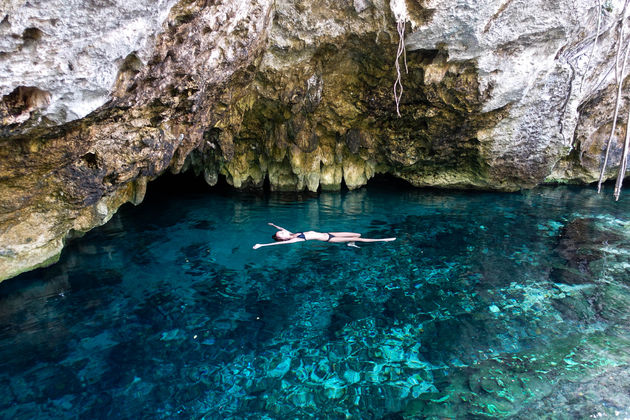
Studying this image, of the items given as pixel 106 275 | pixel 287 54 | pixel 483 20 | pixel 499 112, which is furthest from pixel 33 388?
pixel 499 112

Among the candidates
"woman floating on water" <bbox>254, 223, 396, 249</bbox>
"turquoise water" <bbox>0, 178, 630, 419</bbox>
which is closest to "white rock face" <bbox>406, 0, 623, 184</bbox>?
"turquoise water" <bbox>0, 178, 630, 419</bbox>

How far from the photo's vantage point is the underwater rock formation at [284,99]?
4840 millimetres

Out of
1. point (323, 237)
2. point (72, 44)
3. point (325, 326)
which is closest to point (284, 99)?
point (323, 237)

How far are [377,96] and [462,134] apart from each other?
9.60 ft

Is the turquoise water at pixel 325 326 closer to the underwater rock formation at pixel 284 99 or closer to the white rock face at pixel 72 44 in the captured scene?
the underwater rock formation at pixel 284 99

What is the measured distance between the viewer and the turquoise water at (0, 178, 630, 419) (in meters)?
4.42

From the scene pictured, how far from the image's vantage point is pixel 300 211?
1220cm

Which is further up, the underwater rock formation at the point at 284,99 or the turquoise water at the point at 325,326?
the underwater rock formation at the point at 284,99

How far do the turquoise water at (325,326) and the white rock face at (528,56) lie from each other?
2.73 metres

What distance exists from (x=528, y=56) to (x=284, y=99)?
629 cm

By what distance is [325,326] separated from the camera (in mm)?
5898

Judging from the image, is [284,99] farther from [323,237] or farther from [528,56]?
[528,56]

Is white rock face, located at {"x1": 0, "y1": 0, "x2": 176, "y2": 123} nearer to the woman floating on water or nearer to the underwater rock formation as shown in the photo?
→ the underwater rock formation

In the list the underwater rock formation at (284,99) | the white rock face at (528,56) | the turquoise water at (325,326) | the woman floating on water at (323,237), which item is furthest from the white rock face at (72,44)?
the white rock face at (528,56)
